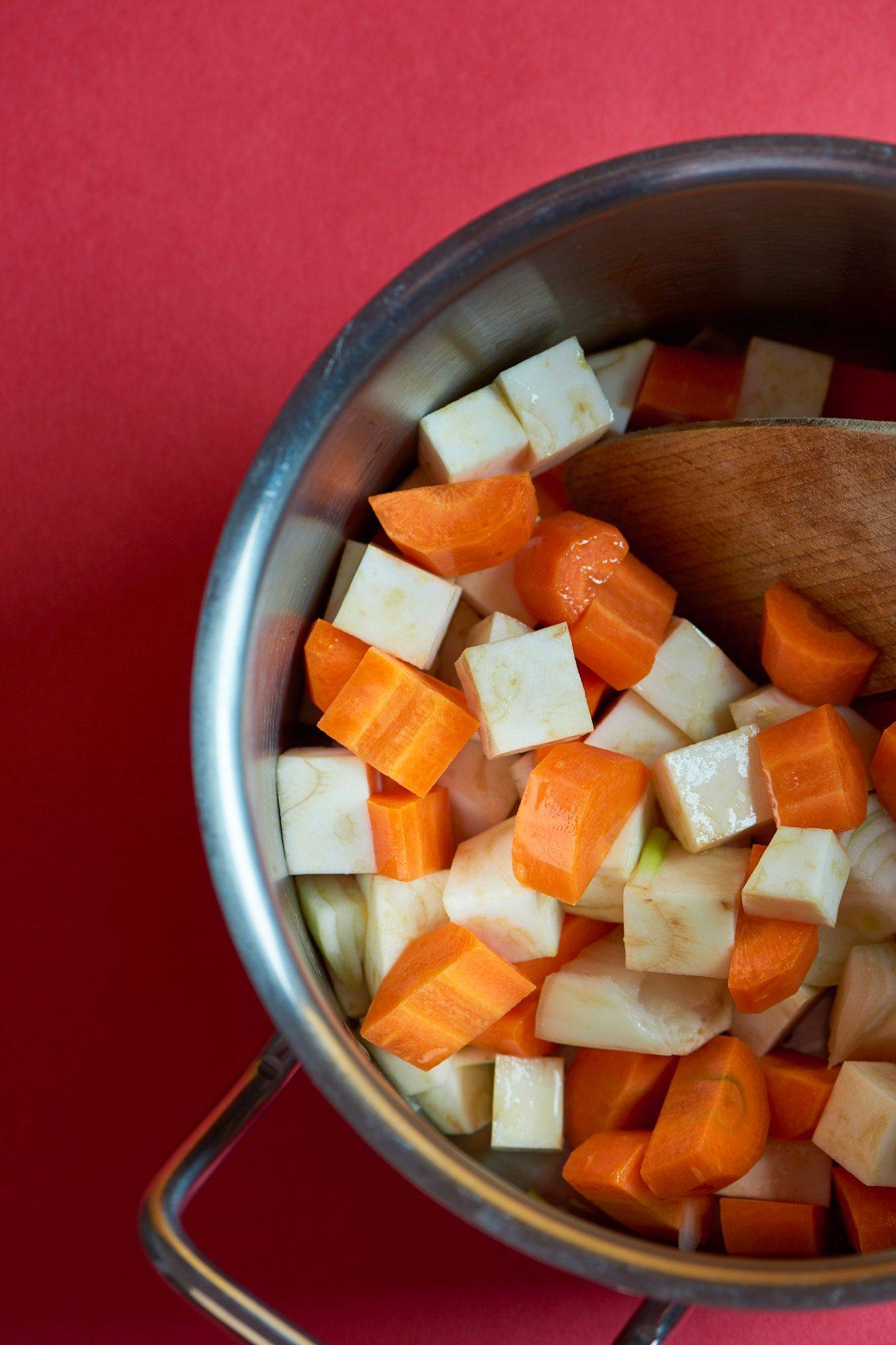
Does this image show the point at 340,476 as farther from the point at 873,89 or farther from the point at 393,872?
the point at 873,89

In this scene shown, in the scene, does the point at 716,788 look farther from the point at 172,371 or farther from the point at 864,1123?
the point at 172,371

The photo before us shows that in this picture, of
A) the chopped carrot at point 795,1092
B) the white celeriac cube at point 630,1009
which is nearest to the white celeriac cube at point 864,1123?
the chopped carrot at point 795,1092

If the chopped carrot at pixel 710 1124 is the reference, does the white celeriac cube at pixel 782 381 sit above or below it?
above

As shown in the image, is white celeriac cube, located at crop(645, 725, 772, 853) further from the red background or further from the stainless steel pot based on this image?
the red background

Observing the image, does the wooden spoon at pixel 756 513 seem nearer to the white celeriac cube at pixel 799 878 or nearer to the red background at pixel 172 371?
the white celeriac cube at pixel 799 878

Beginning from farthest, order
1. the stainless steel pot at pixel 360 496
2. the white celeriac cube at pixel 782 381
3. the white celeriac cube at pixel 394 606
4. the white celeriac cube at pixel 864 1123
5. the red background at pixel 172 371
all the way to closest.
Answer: the red background at pixel 172 371, the white celeriac cube at pixel 782 381, the white celeriac cube at pixel 394 606, the white celeriac cube at pixel 864 1123, the stainless steel pot at pixel 360 496

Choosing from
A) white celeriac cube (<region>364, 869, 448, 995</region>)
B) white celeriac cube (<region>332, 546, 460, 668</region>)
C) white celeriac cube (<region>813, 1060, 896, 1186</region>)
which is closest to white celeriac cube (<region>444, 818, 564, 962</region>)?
white celeriac cube (<region>364, 869, 448, 995</region>)
